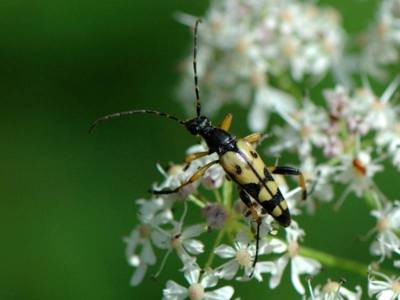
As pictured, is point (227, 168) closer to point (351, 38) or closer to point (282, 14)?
point (282, 14)

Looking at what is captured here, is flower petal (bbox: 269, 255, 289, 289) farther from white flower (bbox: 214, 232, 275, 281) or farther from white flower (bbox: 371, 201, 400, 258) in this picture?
white flower (bbox: 371, 201, 400, 258)

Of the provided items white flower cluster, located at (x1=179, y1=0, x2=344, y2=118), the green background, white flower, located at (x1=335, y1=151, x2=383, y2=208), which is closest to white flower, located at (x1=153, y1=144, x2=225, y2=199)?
white flower, located at (x1=335, y1=151, x2=383, y2=208)

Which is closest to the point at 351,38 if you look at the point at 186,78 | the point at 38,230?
the point at 186,78

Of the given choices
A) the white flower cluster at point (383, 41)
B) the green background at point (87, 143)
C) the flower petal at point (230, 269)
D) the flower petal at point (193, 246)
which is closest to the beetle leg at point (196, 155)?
the flower petal at point (193, 246)

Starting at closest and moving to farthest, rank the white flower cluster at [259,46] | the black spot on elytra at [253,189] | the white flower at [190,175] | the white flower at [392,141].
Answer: the black spot on elytra at [253,189], the white flower at [190,175], the white flower at [392,141], the white flower cluster at [259,46]

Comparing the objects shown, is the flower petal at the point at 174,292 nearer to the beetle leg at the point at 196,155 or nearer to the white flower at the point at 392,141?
the beetle leg at the point at 196,155

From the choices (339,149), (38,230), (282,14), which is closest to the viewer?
(339,149)
